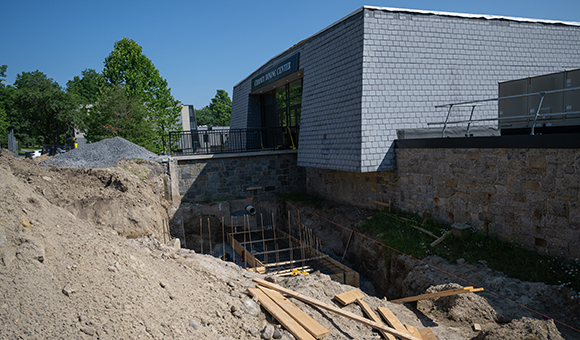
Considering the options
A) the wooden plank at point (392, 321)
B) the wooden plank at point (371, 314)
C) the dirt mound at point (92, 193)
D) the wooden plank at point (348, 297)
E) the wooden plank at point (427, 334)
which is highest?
the dirt mound at point (92, 193)

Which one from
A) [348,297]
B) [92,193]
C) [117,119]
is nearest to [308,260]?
[348,297]

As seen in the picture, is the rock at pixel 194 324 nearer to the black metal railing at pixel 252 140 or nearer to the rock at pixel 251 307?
the rock at pixel 251 307

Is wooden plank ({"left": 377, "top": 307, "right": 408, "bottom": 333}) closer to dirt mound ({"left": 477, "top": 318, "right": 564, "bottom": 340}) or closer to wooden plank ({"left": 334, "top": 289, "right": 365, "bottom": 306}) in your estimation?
wooden plank ({"left": 334, "top": 289, "right": 365, "bottom": 306})

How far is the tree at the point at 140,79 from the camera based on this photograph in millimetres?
27250

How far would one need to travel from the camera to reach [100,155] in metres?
13.4

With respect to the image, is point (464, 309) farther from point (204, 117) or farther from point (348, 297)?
point (204, 117)

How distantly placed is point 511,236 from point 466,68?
22.7ft

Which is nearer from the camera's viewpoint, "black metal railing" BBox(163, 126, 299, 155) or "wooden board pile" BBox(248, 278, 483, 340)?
"wooden board pile" BBox(248, 278, 483, 340)

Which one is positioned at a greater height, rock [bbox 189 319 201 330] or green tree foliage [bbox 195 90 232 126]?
green tree foliage [bbox 195 90 232 126]

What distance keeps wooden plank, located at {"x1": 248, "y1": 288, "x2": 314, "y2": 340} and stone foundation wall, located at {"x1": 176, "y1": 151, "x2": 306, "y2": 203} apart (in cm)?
1114

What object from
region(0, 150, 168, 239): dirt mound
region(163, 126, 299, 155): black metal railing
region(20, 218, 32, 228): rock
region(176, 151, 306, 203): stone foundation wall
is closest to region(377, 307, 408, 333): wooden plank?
region(20, 218, 32, 228): rock

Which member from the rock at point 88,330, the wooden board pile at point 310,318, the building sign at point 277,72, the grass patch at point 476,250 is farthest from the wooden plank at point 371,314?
the building sign at point 277,72

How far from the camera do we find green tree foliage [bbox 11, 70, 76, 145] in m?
36.7

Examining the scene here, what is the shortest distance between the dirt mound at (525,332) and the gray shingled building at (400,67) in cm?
635
